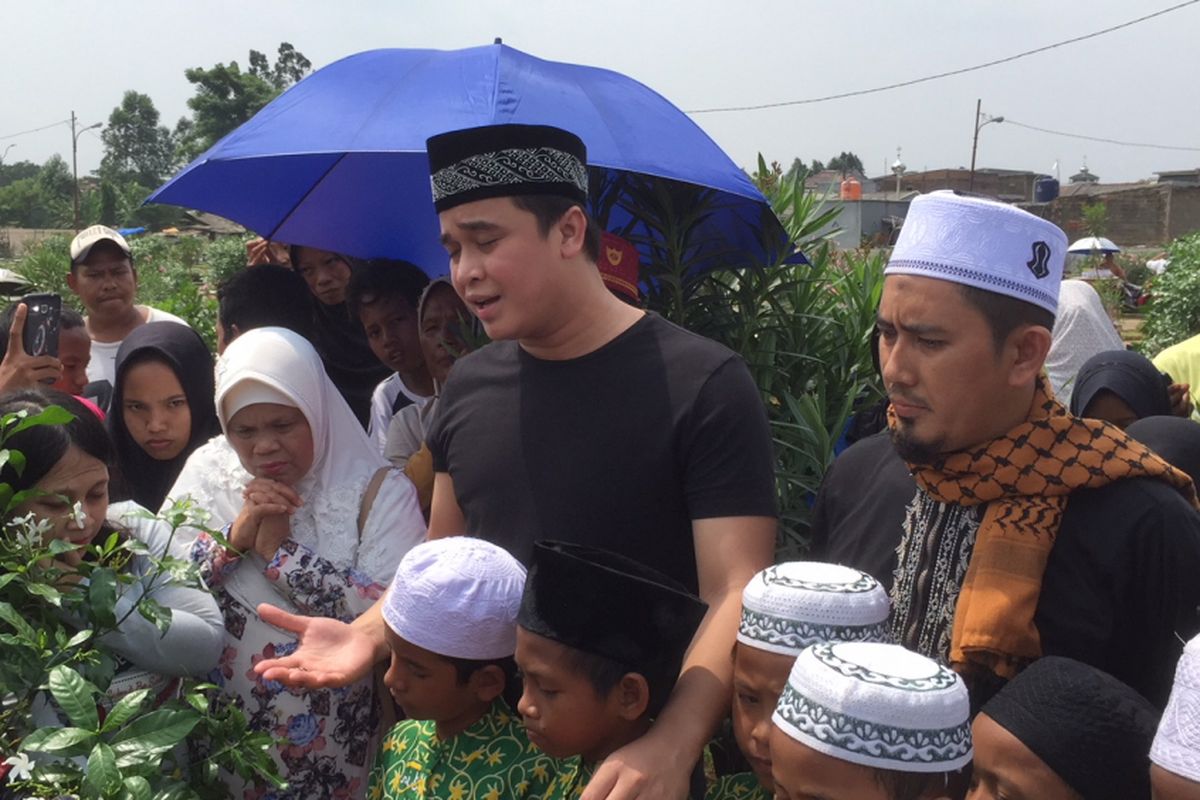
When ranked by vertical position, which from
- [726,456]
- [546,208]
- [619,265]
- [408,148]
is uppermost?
[408,148]

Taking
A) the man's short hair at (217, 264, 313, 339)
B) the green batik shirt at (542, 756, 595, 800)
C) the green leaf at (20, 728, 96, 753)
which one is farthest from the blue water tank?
the green leaf at (20, 728, 96, 753)

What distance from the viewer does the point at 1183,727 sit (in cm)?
149

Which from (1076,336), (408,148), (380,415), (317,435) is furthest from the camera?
(1076,336)

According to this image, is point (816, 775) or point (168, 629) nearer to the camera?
point (816, 775)

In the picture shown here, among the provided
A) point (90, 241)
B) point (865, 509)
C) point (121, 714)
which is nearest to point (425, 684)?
point (121, 714)

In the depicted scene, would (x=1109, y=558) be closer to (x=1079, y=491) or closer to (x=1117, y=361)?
(x=1079, y=491)

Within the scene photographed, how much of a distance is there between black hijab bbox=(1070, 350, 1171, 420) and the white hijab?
2460 mm

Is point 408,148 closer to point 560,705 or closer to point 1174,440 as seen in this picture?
point 560,705

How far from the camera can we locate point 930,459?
1.99 m

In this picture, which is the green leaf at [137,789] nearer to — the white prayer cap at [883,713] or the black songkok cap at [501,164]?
the white prayer cap at [883,713]

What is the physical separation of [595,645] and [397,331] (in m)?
2.29

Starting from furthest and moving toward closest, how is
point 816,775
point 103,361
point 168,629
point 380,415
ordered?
point 103,361 → point 380,415 → point 168,629 → point 816,775

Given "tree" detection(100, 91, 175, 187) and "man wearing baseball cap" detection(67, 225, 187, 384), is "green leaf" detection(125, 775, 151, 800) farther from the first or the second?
"tree" detection(100, 91, 175, 187)

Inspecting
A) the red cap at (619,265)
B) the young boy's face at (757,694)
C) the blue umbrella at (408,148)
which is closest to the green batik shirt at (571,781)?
the young boy's face at (757,694)
